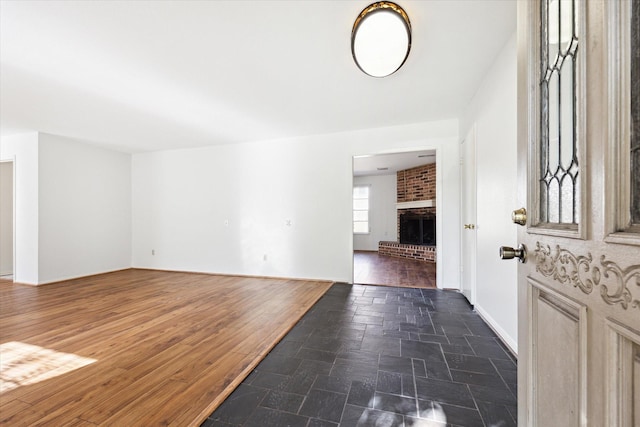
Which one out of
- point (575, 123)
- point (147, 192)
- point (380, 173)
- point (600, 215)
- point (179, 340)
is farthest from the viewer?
point (380, 173)

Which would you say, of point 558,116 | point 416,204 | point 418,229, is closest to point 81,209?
point 558,116

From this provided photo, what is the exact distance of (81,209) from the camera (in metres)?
4.68

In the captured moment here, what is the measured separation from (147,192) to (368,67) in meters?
5.19

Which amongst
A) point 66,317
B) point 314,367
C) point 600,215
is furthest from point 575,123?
point 66,317

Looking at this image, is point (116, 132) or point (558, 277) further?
point (116, 132)

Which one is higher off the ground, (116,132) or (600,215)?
(116,132)

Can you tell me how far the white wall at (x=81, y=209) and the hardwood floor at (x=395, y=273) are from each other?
4.76 metres

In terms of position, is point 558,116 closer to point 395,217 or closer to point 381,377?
point 381,377

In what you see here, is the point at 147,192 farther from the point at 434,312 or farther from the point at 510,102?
the point at 510,102

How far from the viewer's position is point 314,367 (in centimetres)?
179

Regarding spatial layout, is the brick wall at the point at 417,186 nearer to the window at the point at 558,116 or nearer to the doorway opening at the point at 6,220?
the window at the point at 558,116

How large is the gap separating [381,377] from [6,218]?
7.22 meters

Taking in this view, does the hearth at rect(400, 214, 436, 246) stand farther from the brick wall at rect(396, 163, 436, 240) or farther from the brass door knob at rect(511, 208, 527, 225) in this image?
the brass door knob at rect(511, 208, 527, 225)

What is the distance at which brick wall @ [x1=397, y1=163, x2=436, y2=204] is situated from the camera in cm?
649
